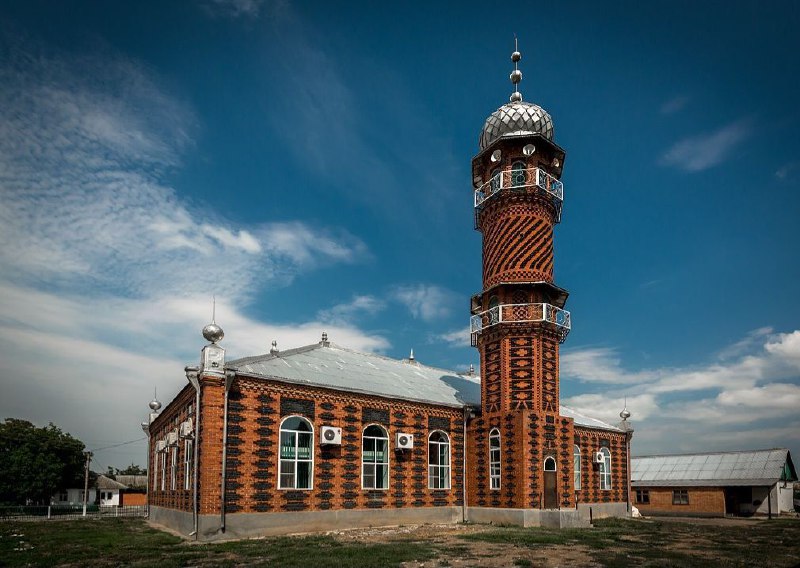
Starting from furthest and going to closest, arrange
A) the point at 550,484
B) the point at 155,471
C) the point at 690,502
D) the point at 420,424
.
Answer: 1. the point at 690,502
2. the point at 155,471
3. the point at 420,424
4. the point at 550,484

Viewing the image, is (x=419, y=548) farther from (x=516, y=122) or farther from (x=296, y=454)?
(x=516, y=122)

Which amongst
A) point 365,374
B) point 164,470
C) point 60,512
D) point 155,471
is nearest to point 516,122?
point 365,374

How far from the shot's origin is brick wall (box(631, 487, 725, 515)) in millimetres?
39219

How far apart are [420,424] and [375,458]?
9.49 feet

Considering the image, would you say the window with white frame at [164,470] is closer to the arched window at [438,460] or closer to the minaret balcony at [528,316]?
the arched window at [438,460]

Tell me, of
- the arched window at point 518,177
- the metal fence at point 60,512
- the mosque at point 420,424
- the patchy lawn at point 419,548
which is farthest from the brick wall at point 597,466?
the metal fence at point 60,512

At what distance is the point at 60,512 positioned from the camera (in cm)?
4053

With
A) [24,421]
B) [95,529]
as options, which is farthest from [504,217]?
[24,421]

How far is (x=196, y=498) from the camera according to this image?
20641 millimetres

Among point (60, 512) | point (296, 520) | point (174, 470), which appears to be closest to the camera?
point (296, 520)

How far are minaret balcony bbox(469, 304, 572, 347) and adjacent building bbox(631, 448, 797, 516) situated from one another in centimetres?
1949

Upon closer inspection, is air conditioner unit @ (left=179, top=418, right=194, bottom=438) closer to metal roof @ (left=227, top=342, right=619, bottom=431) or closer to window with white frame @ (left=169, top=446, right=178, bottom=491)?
metal roof @ (left=227, top=342, right=619, bottom=431)

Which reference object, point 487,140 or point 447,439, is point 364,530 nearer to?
point 447,439

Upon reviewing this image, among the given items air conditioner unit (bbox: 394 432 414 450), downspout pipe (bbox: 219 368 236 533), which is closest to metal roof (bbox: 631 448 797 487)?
air conditioner unit (bbox: 394 432 414 450)
